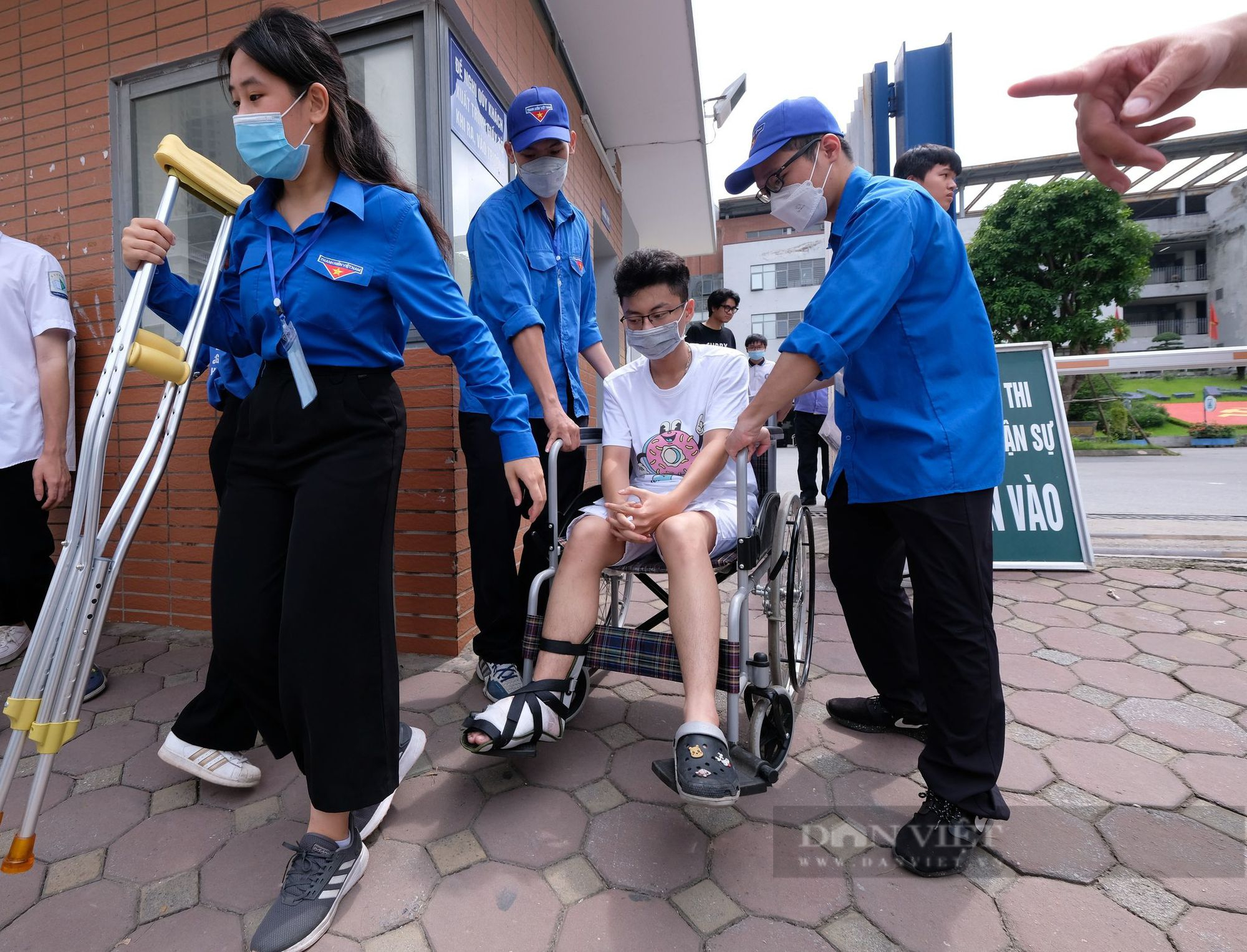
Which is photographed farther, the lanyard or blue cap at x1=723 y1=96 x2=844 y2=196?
blue cap at x1=723 y1=96 x2=844 y2=196

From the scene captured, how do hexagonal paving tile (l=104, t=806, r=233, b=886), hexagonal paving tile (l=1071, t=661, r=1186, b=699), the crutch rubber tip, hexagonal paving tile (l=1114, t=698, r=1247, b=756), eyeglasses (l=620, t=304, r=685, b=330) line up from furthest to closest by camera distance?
hexagonal paving tile (l=1071, t=661, r=1186, b=699) → eyeglasses (l=620, t=304, r=685, b=330) → hexagonal paving tile (l=1114, t=698, r=1247, b=756) → hexagonal paving tile (l=104, t=806, r=233, b=886) → the crutch rubber tip

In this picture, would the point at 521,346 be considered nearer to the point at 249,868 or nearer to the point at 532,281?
the point at 532,281

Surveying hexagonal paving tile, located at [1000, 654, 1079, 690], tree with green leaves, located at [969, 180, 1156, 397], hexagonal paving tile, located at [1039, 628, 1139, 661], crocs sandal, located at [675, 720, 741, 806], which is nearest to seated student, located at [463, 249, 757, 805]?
crocs sandal, located at [675, 720, 741, 806]

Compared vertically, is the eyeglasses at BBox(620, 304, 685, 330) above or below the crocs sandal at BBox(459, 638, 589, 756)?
above

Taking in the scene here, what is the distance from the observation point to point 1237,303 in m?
38.0

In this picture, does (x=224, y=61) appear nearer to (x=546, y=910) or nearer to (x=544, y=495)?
(x=544, y=495)

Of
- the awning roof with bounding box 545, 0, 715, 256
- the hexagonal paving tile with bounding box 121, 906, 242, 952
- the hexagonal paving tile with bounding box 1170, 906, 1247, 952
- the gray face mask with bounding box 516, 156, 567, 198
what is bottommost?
the hexagonal paving tile with bounding box 1170, 906, 1247, 952

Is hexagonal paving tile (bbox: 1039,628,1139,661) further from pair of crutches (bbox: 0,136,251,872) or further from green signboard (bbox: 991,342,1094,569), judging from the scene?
pair of crutches (bbox: 0,136,251,872)

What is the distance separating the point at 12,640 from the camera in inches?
119

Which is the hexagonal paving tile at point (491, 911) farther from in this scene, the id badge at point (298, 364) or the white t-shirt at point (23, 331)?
the white t-shirt at point (23, 331)

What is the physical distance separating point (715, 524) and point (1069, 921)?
1229 millimetres

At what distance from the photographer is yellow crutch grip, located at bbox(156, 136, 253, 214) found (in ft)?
4.64

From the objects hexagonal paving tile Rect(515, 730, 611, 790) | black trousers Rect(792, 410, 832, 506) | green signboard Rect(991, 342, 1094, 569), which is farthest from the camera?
black trousers Rect(792, 410, 832, 506)

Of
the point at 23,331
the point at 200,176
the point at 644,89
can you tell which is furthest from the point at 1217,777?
the point at 644,89
